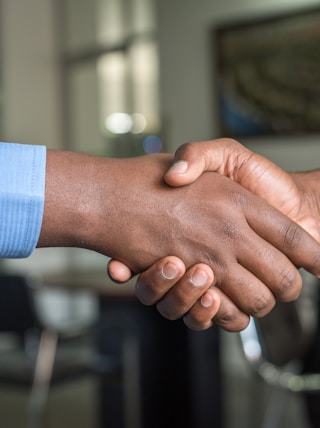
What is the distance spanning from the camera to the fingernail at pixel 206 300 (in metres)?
1.44

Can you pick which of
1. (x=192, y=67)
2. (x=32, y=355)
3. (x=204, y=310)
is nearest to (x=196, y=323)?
(x=204, y=310)

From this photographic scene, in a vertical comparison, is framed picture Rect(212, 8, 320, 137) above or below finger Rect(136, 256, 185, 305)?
above

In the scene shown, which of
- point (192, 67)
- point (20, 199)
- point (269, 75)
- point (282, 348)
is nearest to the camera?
Answer: point (20, 199)

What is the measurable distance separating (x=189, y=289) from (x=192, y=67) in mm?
3884

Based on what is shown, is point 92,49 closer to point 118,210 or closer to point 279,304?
point 279,304

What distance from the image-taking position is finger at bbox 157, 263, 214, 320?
4.65 feet

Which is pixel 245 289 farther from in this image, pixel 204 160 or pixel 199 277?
pixel 204 160

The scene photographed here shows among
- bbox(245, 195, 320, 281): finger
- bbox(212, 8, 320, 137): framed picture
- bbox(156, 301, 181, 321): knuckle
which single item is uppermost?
bbox(212, 8, 320, 137): framed picture

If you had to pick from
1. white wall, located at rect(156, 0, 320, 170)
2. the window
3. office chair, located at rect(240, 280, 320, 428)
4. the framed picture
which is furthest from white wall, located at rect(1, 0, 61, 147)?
office chair, located at rect(240, 280, 320, 428)

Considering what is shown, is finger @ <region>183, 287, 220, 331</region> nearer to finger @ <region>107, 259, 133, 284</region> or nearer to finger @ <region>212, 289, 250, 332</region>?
finger @ <region>212, 289, 250, 332</region>

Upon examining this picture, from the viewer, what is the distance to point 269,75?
15.1ft

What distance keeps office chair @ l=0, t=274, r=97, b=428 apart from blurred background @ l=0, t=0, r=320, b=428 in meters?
0.04

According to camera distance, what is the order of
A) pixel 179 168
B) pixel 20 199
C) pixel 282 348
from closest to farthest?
pixel 20 199
pixel 179 168
pixel 282 348

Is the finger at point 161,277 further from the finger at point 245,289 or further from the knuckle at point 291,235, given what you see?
the knuckle at point 291,235
